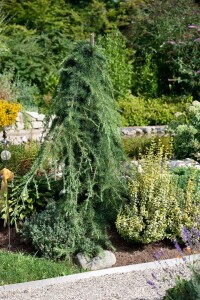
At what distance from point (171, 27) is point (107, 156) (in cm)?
723

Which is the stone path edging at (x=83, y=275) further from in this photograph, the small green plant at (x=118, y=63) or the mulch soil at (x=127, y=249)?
the small green plant at (x=118, y=63)

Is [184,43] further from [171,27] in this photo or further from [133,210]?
[133,210]

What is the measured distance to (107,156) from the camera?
6.75 m

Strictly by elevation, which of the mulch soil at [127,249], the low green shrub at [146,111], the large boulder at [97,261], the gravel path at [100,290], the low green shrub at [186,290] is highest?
the low green shrub at [186,290]

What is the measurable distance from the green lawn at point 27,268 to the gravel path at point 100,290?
26 cm

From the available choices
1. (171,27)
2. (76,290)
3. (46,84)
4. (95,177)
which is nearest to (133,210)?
(95,177)

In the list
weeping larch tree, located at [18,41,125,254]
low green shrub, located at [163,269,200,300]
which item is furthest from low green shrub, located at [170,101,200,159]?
low green shrub, located at [163,269,200,300]

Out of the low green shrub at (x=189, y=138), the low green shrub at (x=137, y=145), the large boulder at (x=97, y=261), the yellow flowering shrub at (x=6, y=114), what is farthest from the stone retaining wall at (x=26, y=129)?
the large boulder at (x=97, y=261)

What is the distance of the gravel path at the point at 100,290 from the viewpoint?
564 centimetres

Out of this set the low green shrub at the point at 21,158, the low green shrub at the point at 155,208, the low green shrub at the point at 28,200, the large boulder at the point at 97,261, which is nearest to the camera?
the large boulder at the point at 97,261

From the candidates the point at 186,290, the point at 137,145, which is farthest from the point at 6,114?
the point at 137,145

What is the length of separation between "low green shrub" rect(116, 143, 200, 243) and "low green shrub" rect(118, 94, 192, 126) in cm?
497

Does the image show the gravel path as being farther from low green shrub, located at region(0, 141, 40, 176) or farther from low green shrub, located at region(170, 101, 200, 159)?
low green shrub, located at region(170, 101, 200, 159)

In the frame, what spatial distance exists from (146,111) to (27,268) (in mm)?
6645
